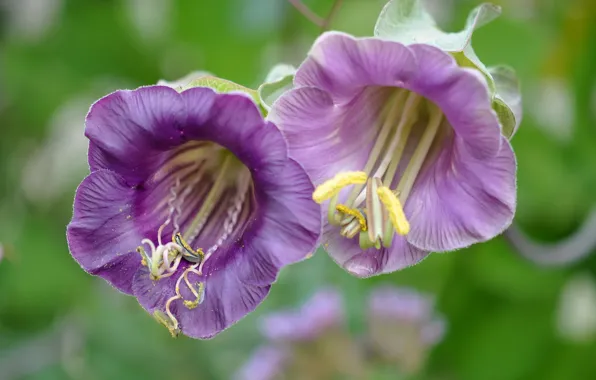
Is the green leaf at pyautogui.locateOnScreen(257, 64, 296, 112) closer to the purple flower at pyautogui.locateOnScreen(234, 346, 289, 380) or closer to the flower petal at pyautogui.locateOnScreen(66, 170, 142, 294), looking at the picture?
the flower petal at pyautogui.locateOnScreen(66, 170, 142, 294)

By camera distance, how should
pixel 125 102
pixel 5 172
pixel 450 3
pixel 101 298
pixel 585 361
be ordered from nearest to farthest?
pixel 125 102, pixel 585 361, pixel 450 3, pixel 101 298, pixel 5 172

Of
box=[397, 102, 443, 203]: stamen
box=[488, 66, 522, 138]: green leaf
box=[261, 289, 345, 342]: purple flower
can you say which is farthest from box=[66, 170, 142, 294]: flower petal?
box=[261, 289, 345, 342]: purple flower

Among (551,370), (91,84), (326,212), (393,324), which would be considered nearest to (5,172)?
(91,84)

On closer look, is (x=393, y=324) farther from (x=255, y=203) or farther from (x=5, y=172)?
(x=5, y=172)

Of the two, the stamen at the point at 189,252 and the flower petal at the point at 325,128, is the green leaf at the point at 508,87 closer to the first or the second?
the flower petal at the point at 325,128

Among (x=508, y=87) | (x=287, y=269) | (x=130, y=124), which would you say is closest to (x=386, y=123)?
(x=508, y=87)

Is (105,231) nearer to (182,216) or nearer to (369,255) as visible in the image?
(182,216)

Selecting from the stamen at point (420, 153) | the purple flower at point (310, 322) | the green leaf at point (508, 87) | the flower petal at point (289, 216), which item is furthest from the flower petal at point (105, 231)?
the purple flower at point (310, 322)
